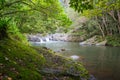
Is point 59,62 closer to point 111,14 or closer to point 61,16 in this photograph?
point 61,16

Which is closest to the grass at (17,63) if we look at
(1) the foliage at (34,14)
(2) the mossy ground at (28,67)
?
(2) the mossy ground at (28,67)

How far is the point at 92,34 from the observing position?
46844 millimetres

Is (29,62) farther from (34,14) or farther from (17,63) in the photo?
(34,14)

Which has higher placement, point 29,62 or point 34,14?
point 34,14

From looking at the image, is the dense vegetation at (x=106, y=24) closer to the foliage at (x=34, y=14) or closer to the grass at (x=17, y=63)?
the foliage at (x=34, y=14)

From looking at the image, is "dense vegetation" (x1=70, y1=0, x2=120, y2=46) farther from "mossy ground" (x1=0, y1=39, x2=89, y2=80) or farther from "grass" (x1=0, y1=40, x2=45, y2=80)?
"grass" (x1=0, y1=40, x2=45, y2=80)

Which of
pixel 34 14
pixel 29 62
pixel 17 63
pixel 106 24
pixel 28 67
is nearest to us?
pixel 17 63

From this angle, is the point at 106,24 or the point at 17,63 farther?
the point at 106,24

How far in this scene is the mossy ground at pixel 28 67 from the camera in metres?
5.71

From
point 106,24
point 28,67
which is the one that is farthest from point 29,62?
point 106,24

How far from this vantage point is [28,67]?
6.59 m

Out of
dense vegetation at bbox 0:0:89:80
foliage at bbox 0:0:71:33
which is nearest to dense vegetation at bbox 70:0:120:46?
foliage at bbox 0:0:71:33

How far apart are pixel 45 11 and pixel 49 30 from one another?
26.0 feet

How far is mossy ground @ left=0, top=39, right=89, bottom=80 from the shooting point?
225 inches
